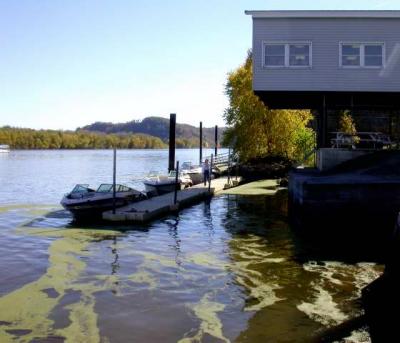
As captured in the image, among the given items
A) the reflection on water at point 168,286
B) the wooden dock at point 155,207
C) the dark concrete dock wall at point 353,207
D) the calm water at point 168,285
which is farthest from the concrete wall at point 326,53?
the reflection on water at point 168,286

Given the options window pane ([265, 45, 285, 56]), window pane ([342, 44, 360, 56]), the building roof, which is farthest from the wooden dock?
window pane ([342, 44, 360, 56])

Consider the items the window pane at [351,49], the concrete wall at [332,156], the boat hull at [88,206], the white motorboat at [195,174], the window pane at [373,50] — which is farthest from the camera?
the white motorboat at [195,174]

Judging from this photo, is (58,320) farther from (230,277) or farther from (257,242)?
(257,242)

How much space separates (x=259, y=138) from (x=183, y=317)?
1616 inches

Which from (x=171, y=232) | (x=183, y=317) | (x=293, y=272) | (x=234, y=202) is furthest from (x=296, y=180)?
(x=183, y=317)

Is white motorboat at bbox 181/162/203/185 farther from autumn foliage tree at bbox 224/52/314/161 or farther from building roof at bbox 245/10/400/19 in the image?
building roof at bbox 245/10/400/19

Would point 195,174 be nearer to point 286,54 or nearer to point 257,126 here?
point 257,126

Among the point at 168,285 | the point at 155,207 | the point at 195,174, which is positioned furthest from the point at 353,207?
the point at 195,174

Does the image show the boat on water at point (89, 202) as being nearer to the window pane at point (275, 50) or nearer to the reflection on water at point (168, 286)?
the reflection on water at point (168, 286)

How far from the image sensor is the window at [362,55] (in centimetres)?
2552

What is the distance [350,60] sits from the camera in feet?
84.6

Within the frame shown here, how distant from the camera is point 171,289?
516 inches

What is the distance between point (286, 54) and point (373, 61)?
14.2 feet

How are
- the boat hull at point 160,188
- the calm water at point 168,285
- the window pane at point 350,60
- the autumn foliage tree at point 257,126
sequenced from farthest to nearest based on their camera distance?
the autumn foliage tree at point 257,126 → the boat hull at point 160,188 → the window pane at point 350,60 → the calm water at point 168,285
